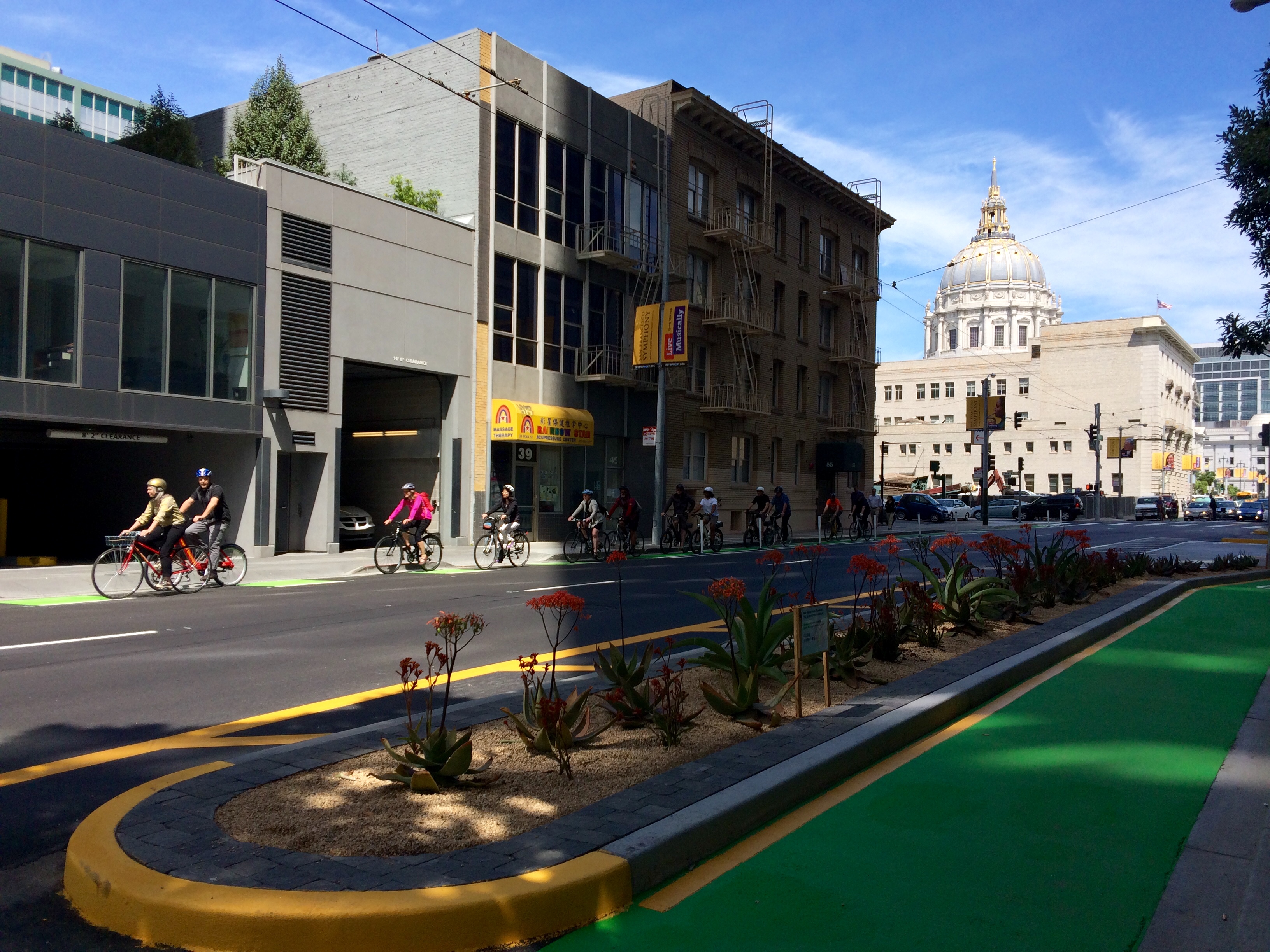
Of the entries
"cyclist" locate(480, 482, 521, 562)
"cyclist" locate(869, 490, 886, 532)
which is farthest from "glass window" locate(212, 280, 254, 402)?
"cyclist" locate(869, 490, 886, 532)

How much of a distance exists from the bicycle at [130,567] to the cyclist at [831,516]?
68.6 ft

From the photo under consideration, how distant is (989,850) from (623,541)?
1981cm

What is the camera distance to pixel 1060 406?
3836 inches

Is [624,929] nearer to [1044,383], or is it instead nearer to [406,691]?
[406,691]

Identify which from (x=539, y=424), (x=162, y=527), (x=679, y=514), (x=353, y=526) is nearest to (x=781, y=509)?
(x=679, y=514)

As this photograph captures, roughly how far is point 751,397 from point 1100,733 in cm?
3175

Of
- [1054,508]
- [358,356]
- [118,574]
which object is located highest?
[358,356]

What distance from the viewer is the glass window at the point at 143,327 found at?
1981 centimetres

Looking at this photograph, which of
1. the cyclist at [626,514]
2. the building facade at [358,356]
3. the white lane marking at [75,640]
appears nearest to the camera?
the white lane marking at [75,640]

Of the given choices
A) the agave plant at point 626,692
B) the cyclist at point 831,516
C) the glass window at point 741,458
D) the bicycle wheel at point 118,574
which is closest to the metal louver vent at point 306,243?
the bicycle wheel at point 118,574

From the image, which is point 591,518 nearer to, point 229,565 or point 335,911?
point 229,565

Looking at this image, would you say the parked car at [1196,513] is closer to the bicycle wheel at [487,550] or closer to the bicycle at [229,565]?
the bicycle wheel at [487,550]

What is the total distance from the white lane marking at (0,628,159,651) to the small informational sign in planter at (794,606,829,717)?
300 inches

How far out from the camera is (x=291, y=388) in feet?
74.8
